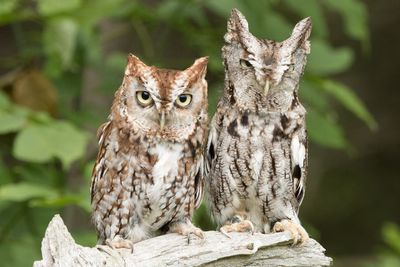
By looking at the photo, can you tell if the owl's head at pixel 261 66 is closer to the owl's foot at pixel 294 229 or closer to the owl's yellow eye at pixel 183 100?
the owl's yellow eye at pixel 183 100

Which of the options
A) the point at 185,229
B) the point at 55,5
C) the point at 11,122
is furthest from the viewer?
the point at 55,5

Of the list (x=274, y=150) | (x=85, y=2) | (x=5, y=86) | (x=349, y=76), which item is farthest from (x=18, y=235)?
(x=349, y=76)

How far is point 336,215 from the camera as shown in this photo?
26.3ft

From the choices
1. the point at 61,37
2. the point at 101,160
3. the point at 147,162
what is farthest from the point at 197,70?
the point at 61,37

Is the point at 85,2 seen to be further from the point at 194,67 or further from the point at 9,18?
the point at 194,67

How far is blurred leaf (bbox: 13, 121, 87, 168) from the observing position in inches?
150

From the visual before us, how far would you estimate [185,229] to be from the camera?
3447 mm

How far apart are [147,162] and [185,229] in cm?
25

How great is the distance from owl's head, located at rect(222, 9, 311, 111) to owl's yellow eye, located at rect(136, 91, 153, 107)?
0.36 meters

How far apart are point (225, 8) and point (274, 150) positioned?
0.96m

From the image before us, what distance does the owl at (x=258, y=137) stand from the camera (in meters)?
3.50

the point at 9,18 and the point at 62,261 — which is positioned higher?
the point at 9,18

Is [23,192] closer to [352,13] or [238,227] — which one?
[238,227]

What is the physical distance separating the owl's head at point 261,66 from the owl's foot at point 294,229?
1.28 ft
